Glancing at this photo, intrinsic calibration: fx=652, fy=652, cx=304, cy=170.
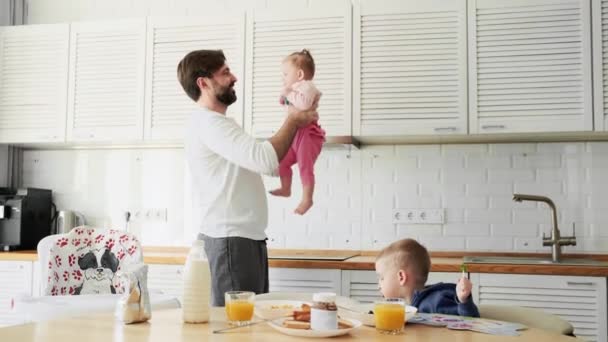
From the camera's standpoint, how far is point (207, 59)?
2453 millimetres

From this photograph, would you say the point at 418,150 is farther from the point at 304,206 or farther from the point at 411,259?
the point at 411,259

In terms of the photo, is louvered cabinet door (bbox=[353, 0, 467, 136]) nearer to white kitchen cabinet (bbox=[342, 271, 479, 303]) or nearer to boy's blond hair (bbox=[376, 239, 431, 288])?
white kitchen cabinet (bbox=[342, 271, 479, 303])

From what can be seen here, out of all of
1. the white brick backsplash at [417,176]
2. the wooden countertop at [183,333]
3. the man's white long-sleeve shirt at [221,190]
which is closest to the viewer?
the wooden countertop at [183,333]

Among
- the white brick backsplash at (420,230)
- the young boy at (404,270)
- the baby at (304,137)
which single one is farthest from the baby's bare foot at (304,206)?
the white brick backsplash at (420,230)

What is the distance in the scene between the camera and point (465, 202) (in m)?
3.72

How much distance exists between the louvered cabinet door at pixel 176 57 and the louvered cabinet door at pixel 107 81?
0.07 meters

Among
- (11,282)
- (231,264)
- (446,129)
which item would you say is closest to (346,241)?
(446,129)

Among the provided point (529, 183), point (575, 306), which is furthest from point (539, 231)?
point (575, 306)

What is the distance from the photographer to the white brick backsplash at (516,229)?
11.9 ft

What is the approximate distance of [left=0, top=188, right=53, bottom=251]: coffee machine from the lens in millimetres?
3873

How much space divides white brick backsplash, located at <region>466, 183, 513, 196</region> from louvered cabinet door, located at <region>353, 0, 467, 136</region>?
450 millimetres

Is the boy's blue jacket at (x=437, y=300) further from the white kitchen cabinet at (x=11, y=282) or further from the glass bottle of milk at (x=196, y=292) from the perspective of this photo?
the white kitchen cabinet at (x=11, y=282)

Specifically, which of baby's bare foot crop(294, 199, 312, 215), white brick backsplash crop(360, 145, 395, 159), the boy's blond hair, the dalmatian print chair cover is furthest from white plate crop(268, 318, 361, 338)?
white brick backsplash crop(360, 145, 395, 159)

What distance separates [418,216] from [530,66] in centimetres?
103
